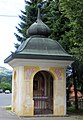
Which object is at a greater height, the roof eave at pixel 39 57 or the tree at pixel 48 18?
the tree at pixel 48 18

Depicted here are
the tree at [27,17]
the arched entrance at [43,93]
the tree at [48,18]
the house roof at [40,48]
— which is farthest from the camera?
the tree at [27,17]

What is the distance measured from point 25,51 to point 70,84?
783 centimetres

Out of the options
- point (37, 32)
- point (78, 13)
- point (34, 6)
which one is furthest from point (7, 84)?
point (78, 13)

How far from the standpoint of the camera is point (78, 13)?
51.7 ft

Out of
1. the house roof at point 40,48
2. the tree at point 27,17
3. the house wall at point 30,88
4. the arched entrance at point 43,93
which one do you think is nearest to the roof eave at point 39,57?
the house roof at point 40,48

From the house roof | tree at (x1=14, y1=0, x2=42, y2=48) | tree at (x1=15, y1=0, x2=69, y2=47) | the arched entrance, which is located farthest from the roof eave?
tree at (x1=14, y1=0, x2=42, y2=48)

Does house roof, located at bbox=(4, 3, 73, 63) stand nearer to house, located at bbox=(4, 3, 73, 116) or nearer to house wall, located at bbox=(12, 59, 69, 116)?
house, located at bbox=(4, 3, 73, 116)

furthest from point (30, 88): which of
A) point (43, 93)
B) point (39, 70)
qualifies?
point (43, 93)

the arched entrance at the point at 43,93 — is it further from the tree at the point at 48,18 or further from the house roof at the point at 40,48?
the tree at the point at 48,18

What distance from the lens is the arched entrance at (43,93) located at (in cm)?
2223

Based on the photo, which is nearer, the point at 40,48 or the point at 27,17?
the point at 40,48

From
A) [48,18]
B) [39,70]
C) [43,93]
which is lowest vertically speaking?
[43,93]

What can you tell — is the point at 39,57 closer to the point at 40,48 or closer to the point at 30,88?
the point at 40,48

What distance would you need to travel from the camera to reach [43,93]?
78.3 ft
